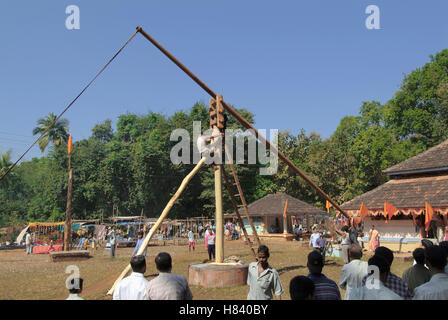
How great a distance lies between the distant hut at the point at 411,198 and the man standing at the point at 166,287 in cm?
1815

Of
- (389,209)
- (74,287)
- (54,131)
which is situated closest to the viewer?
(74,287)

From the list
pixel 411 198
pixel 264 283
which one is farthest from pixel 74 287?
pixel 411 198

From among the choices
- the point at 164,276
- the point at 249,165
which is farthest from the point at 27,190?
the point at 164,276

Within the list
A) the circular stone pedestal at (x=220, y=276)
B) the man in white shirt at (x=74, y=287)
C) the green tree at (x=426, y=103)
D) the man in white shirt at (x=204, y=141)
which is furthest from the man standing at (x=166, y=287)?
the green tree at (x=426, y=103)

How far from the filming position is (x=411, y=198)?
814 inches

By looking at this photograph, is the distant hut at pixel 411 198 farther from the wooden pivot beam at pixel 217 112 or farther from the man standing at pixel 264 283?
the man standing at pixel 264 283

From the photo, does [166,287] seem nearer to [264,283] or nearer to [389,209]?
Result: [264,283]

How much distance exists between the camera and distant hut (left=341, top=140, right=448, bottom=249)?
19.9 m

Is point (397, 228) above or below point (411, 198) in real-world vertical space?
below

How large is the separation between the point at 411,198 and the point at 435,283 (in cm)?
1869

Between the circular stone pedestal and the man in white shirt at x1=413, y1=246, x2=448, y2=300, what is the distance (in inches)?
270

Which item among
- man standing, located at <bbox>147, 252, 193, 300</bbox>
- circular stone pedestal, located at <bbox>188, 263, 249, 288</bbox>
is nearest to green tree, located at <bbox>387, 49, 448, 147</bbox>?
circular stone pedestal, located at <bbox>188, 263, 249, 288</bbox>

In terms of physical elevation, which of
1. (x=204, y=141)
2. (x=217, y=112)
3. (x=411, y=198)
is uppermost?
(x=217, y=112)

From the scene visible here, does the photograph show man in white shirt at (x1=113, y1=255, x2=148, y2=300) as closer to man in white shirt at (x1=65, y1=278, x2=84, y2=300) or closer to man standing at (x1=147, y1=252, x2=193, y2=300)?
man standing at (x1=147, y1=252, x2=193, y2=300)
